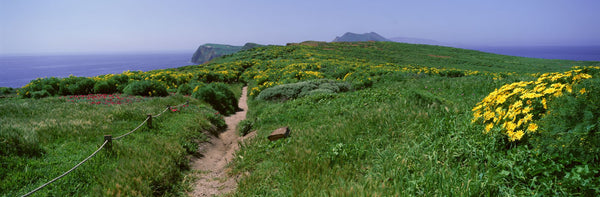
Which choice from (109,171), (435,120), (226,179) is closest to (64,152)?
(109,171)

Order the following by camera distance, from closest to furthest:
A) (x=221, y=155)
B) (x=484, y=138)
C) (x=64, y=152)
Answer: (x=484, y=138) → (x=64, y=152) → (x=221, y=155)

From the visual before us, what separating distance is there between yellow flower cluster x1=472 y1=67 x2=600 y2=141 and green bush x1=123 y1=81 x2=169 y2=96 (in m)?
15.5

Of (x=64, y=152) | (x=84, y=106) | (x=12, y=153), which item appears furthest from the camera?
(x=84, y=106)

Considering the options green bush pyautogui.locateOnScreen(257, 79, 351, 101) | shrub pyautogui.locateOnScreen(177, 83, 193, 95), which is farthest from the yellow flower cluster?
shrub pyautogui.locateOnScreen(177, 83, 193, 95)

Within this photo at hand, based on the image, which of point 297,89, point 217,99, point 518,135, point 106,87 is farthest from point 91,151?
point 106,87

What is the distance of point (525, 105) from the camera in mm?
3609

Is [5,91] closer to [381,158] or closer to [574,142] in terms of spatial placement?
[381,158]

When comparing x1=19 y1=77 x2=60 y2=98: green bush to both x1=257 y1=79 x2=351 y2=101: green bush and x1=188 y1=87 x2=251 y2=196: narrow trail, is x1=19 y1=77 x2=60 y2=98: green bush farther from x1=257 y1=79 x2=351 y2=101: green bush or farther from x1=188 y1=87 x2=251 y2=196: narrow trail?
x1=257 y1=79 x2=351 y2=101: green bush

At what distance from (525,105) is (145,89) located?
1628 centimetres

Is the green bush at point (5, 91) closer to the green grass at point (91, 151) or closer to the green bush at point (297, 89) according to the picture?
the green grass at point (91, 151)

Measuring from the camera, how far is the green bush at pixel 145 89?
14578 mm

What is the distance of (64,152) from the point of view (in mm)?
5645

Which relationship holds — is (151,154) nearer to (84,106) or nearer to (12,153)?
(12,153)

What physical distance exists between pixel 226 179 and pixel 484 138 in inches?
198
